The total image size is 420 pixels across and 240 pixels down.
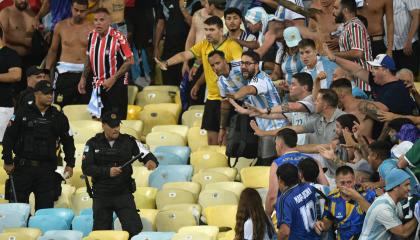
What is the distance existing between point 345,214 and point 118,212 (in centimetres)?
267

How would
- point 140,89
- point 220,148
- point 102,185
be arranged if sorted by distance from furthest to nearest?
point 140,89, point 220,148, point 102,185

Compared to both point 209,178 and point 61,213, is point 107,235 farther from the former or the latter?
point 209,178

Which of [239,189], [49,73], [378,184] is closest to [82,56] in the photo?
[49,73]

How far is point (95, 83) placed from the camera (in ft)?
58.4

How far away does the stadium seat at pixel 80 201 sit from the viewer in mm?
15766

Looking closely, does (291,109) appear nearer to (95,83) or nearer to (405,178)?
(405,178)

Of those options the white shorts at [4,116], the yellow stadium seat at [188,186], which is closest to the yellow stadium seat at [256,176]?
the yellow stadium seat at [188,186]

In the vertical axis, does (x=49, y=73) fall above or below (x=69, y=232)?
above

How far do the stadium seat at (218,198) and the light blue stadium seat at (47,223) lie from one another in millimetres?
1446

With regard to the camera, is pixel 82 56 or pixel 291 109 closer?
pixel 291 109

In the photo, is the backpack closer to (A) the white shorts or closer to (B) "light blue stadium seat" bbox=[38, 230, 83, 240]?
(B) "light blue stadium seat" bbox=[38, 230, 83, 240]

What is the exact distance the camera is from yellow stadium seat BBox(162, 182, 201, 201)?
15.5m

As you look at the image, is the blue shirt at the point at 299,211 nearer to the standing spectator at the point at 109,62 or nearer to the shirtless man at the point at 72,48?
the standing spectator at the point at 109,62

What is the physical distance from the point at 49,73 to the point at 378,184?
20.0 ft
